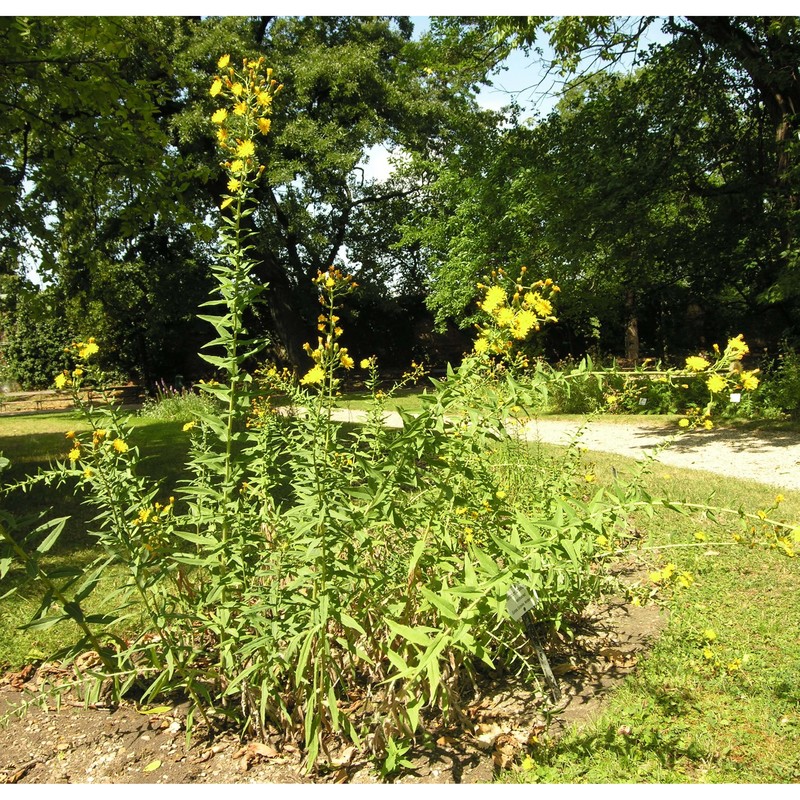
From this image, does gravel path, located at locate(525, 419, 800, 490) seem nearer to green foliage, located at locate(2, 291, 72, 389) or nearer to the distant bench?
the distant bench

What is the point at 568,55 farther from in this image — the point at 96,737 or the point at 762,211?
the point at 96,737

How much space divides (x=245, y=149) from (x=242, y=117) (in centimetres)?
17

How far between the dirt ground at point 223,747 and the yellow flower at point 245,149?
6.07 ft

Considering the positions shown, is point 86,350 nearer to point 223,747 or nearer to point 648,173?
point 223,747

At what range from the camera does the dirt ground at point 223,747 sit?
2025 mm

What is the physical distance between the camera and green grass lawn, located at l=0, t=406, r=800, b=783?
2.08 m

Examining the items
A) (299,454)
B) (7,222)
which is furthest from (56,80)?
(299,454)

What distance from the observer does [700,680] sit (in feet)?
8.36

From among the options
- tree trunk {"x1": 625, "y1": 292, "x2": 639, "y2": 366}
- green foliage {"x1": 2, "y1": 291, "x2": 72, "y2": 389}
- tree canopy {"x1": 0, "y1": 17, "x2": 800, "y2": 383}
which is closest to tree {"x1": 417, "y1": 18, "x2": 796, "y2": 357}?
tree canopy {"x1": 0, "y1": 17, "x2": 800, "y2": 383}

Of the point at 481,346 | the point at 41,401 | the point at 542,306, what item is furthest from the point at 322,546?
the point at 41,401

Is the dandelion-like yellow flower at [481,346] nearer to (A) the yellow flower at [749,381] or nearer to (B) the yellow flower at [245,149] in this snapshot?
(A) the yellow flower at [749,381]

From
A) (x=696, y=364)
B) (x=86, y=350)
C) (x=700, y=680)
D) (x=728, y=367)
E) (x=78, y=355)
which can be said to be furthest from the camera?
(x=700, y=680)

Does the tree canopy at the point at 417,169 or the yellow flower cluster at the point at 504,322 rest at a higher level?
the tree canopy at the point at 417,169

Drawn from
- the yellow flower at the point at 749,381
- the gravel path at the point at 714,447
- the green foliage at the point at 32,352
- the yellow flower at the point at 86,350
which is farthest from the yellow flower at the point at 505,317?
the green foliage at the point at 32,352
